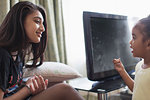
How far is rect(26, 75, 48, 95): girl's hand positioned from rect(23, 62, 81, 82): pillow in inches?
8.5

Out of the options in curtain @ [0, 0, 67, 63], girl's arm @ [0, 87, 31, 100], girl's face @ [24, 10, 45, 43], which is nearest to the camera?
Result: girl's arm @ [0, 87, 31, 100]

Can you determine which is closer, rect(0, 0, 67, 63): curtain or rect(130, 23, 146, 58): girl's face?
rect(130, 23, 146, 58): girl's face

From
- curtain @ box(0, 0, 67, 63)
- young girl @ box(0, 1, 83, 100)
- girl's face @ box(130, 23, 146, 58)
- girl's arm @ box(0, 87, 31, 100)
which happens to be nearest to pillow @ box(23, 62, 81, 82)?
young girl @ box(0, 1, 83, 100)

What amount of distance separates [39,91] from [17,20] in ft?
1.46

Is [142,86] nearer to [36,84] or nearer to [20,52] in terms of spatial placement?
[36,84]

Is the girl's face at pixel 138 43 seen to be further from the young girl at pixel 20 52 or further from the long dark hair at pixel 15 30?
the long dark hair at pixel 15 30

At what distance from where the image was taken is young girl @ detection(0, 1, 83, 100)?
110 centimetres

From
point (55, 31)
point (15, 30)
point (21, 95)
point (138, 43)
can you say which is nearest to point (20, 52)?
point (15, 30)

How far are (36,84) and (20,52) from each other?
0.70 ft

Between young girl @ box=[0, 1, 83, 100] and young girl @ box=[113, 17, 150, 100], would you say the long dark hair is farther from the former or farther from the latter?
young girl @ box=[113, 17, 150, 100]

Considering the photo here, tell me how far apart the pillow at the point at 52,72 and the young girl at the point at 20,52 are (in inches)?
6.6

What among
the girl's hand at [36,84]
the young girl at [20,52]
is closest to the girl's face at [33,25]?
the young girl at [20,52]

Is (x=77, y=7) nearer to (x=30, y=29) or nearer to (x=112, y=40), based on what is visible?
(x=112, y=40)

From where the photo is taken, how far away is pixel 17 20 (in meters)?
1.15
